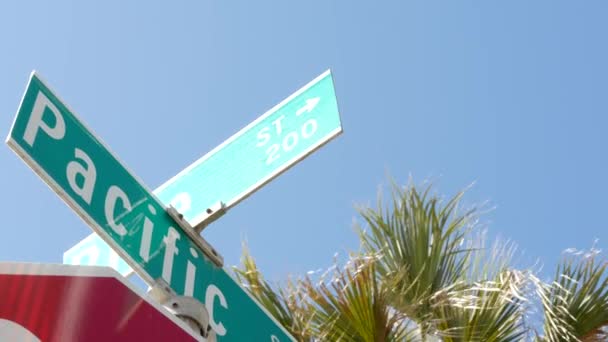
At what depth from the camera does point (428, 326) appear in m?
3.46

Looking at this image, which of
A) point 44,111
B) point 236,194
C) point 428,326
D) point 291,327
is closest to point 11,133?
point 44,111

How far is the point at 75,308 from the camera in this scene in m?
0.95

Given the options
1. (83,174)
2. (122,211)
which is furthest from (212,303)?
(83,174)

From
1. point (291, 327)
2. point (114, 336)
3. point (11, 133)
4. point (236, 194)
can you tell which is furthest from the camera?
point (291, 327)

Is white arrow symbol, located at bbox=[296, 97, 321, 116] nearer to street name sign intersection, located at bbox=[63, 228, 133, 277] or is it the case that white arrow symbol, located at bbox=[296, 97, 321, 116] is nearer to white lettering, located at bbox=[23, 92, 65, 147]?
street name sign intersection, located at bbox=[63, 228, 133, 277]

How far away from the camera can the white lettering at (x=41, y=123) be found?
177 centimetres

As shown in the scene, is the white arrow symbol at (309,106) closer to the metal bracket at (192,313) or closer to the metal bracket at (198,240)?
the metal bracket at (198,240)

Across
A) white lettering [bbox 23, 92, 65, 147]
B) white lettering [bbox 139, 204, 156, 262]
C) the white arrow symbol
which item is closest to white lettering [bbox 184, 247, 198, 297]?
white lettering [bbox 139, 204, 156, 262]

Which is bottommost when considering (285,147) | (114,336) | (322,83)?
(114,336)

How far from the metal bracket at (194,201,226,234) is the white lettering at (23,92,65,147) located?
0.53 meters

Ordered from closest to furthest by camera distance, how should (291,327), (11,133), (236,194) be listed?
1. (11,133)
2. (236,194)
3. (291,327)

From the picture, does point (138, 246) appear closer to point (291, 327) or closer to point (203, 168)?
point (203, 168)

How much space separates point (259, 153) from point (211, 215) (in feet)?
0.84

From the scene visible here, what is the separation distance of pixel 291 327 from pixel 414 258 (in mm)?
679
